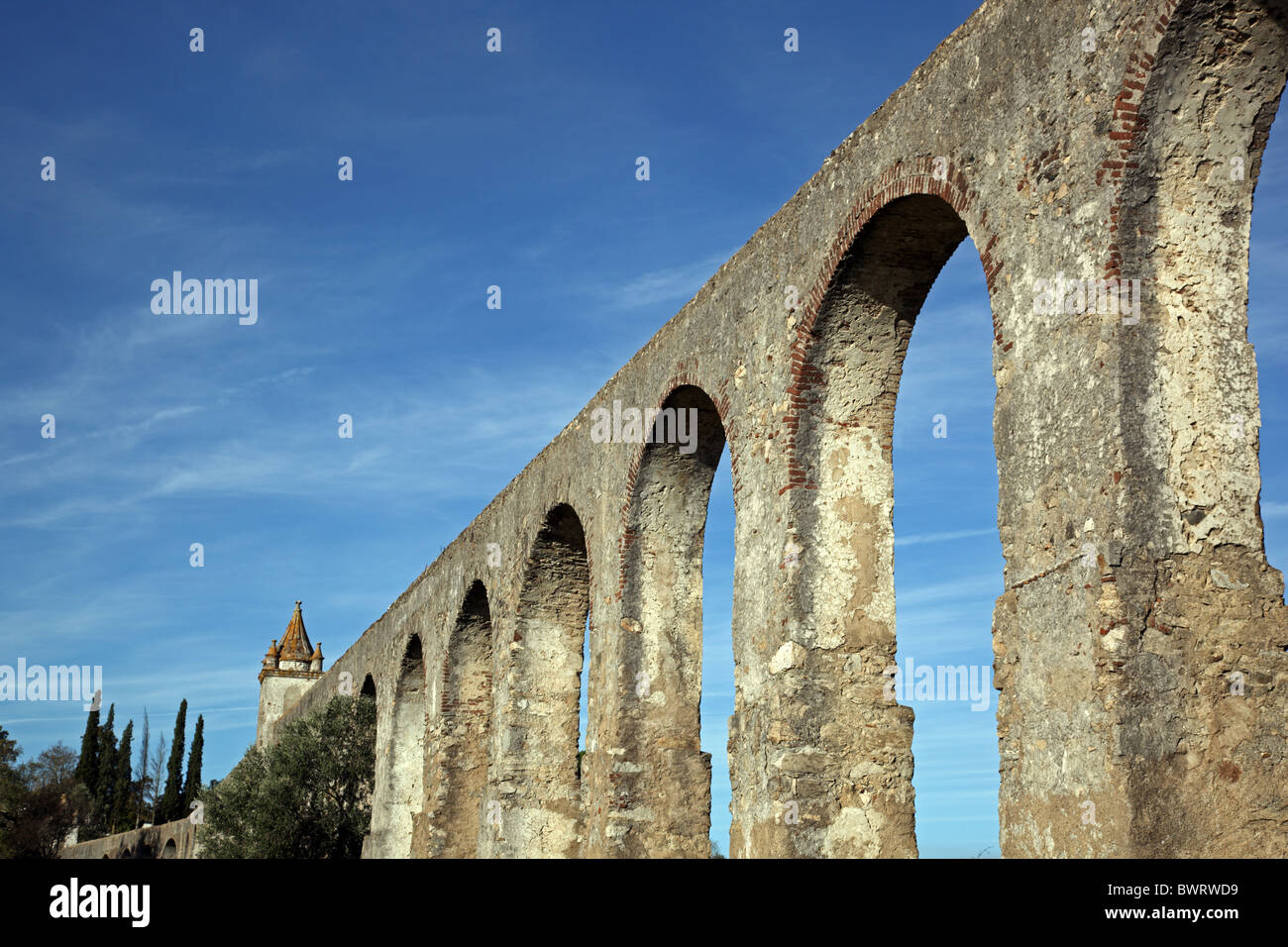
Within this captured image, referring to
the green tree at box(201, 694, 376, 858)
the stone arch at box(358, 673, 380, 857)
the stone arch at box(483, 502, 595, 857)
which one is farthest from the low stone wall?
the stone arch at box(483, 502, 595, 857)

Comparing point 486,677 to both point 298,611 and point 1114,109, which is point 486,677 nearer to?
point 1114,109

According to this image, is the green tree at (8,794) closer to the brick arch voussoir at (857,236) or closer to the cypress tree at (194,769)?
the cypress tree at (194,769)

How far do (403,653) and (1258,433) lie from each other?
1498cm

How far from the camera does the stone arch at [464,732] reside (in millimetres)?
15516

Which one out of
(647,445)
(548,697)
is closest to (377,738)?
(548,697)

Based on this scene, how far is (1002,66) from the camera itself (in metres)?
6.46

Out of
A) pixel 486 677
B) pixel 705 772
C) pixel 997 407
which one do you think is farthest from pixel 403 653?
pixel 997 407

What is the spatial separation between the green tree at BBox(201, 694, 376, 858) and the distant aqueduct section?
5956mm

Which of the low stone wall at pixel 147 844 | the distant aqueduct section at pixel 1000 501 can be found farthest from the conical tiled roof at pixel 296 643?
the distant aqueduct section at pixel 1000 501

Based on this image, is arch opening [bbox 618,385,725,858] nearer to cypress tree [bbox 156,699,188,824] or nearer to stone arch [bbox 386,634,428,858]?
stone arch [bbox 386,634,428,858]

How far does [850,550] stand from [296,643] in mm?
35754

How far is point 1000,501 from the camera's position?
6102mm

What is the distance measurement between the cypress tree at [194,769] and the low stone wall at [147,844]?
3.02m

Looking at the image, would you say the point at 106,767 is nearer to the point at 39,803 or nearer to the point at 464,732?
the point at 39,803
